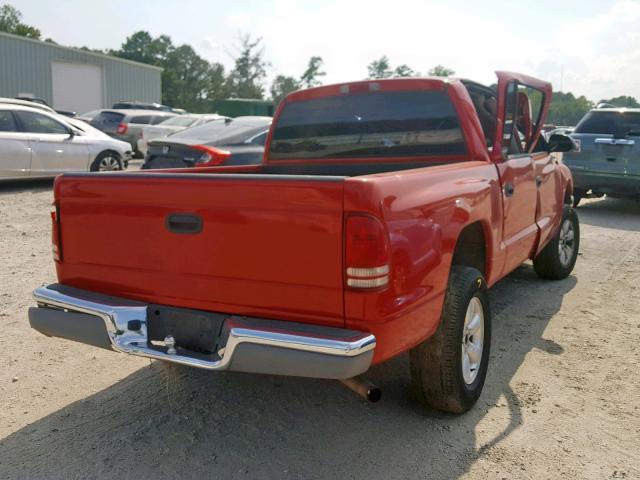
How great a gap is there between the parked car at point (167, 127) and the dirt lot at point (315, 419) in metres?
13.3

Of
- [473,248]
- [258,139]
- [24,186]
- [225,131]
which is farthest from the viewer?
[24,186]

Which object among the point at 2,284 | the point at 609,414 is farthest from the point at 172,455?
the point at 2,284

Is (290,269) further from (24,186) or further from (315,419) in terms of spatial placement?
(24,186)

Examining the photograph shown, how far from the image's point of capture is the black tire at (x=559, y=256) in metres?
5.95

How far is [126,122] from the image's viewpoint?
18.8m

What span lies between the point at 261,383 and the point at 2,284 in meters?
3.18

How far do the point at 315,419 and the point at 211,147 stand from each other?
656 cm

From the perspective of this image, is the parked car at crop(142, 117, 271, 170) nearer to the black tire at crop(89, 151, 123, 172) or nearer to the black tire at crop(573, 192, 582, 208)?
the black tire at crop(89, 151, 123, 172)

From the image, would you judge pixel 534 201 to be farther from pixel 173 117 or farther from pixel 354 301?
pixel 173 117

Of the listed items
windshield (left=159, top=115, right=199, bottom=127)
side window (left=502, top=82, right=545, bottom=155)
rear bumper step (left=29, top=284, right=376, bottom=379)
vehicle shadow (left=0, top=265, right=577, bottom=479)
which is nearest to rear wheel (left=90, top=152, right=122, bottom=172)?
windshield (left=159, top=115, right=199, bottom=127)

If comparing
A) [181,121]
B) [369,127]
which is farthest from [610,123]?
[181,121]

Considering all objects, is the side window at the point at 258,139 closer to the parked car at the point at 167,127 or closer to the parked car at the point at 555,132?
the parked car at the point at 555,132

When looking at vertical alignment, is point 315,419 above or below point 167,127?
below

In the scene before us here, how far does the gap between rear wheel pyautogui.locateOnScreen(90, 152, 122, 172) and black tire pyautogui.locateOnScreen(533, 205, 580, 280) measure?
928 cm
